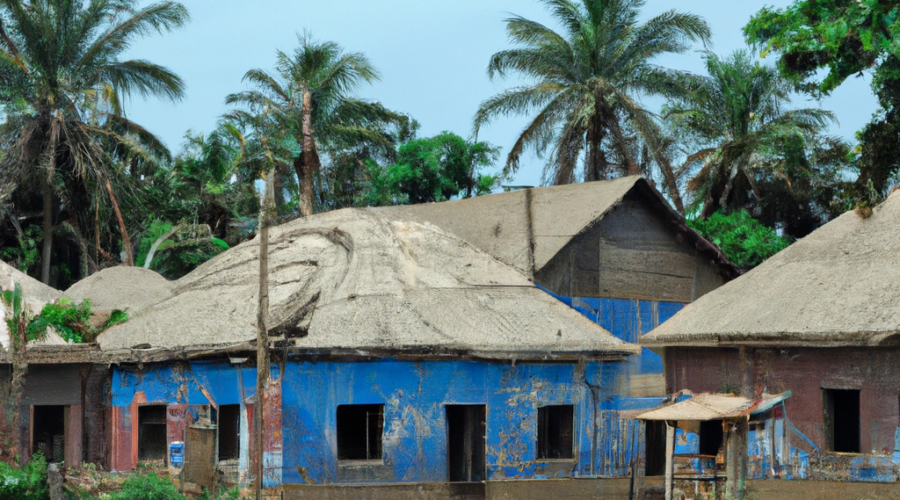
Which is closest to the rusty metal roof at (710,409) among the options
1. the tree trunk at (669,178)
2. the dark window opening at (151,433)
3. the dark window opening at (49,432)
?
the dark window opening at (151,433)

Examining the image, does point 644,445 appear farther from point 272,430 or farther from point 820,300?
point 272,430

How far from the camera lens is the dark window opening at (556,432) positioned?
19391 millimetres

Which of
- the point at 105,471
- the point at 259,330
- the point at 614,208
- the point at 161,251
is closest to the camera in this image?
the point at 259,330

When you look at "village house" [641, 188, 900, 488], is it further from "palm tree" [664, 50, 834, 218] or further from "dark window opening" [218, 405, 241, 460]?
"palm tree" [664, 50, 834, 218]

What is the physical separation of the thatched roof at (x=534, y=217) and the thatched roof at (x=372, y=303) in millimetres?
853

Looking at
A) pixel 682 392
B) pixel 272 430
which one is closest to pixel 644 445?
pixel 682 392

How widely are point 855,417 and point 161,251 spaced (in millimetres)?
25767

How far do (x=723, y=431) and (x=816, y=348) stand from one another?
2.06 m

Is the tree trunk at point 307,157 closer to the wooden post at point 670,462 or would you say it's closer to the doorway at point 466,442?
the doorway at point 466,442

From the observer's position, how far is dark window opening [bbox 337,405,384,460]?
60.7ft

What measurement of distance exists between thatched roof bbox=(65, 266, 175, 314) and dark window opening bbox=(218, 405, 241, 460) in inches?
170

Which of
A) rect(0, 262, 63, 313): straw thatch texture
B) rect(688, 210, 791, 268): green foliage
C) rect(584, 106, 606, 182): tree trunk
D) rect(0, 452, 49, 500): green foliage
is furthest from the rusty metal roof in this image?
rect(584, 106, 606, 182): tree trunk

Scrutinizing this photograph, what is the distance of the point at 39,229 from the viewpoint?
34.1m

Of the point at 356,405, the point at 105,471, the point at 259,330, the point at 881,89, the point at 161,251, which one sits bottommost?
the point at 105,471
